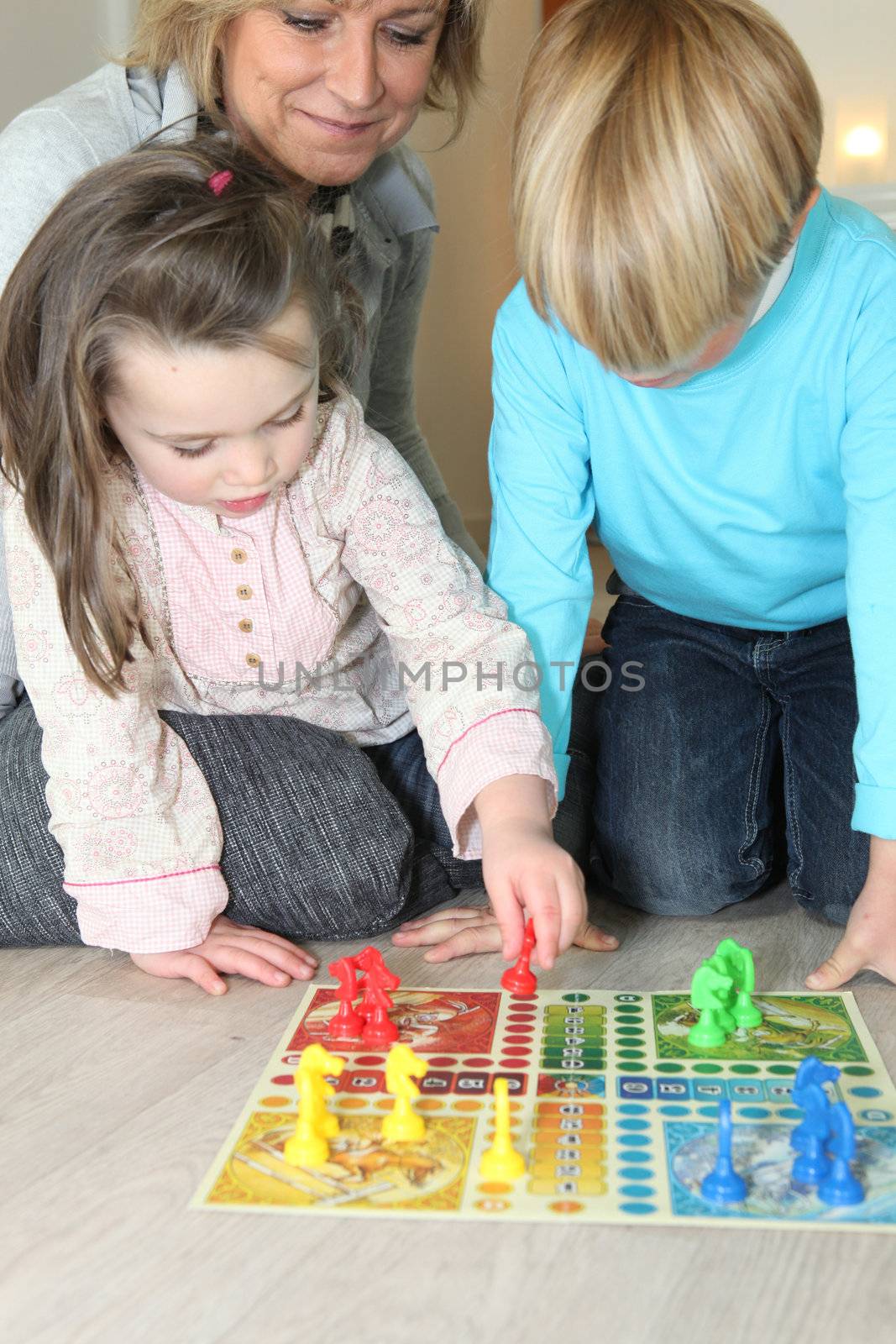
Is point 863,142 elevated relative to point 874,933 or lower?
elevated

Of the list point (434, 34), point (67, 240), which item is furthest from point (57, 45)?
point (67, 240)

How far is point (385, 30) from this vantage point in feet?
3.73

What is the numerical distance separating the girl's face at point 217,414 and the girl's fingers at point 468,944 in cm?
36

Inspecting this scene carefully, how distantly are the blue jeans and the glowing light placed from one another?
1.62 metres

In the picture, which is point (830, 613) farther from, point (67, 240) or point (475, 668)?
point (67, 240)

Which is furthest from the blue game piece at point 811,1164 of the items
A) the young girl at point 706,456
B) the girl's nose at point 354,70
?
the girl's nose at point 354,70

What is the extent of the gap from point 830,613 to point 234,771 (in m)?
0.52

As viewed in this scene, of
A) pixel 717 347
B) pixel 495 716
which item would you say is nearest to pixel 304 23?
pixel 717 347

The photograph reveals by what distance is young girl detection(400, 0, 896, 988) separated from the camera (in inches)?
33.6

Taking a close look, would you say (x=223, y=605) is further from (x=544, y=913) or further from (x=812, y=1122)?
(x=812, y=1122)

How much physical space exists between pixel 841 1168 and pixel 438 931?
44 cm

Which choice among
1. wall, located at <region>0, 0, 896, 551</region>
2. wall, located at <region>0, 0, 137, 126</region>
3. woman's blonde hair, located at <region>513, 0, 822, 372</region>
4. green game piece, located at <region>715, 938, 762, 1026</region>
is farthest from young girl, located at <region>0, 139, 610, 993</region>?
wall, located at <region>0, 0, 896, 551</region>

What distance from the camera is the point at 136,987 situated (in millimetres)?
1056

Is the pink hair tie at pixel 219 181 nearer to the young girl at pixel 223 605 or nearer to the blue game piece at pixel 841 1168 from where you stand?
the young girl at pixel 223 605
